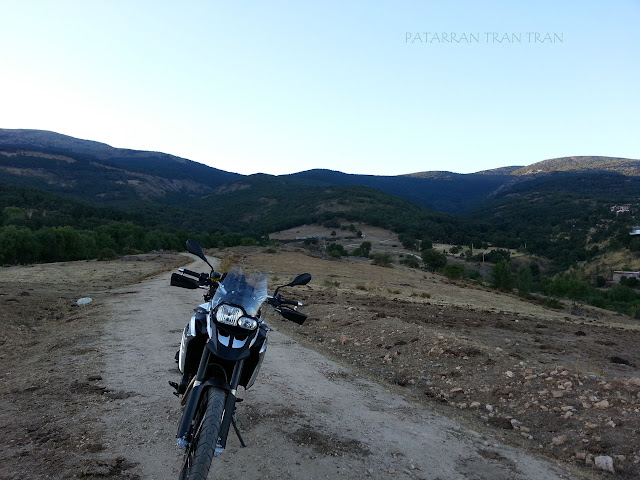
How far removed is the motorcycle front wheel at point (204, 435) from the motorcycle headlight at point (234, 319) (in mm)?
530

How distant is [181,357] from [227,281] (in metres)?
0.84

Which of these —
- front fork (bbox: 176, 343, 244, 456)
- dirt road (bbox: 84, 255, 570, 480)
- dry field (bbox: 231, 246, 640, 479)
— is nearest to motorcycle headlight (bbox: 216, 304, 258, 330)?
front fork (bbox: 176, 343, 244, 456)

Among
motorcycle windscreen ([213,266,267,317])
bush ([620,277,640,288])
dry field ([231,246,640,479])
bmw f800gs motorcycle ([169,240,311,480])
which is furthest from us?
bush ([620,277,640,288])

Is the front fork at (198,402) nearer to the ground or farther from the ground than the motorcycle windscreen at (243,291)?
nearer to the ground

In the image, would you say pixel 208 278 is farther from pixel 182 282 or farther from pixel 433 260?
pixel 433 260

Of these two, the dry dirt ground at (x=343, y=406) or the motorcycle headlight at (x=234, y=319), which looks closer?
the motorcycle headlight at (x=234, y=319)

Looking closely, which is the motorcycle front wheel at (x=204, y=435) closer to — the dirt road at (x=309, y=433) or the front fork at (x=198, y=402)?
→ the front fork at (x=198, y=402)

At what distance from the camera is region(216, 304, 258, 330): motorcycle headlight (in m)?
3.64

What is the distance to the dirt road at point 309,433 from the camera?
4250mm

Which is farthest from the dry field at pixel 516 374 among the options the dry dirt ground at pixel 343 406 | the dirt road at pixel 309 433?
the dirt road at pixel 309 433

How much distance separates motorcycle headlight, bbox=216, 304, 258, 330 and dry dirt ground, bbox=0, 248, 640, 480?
142 centimetres

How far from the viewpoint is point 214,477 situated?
388 cm

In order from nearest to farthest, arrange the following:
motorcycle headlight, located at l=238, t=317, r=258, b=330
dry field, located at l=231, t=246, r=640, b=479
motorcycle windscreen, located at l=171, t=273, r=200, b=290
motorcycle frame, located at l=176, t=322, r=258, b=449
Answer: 1. motorcycle frame, located at l=176, t=322, r=258, b=449
2. motorcycle headlight, located at l=238, t=317, r=258, b=330
3. motorcycle windscreen, located at l=171, t=273, r=200, b=290
4. dry field, located at l=231, t=246, r=640, b=479

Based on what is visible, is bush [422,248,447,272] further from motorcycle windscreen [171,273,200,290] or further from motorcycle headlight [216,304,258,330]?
motorcycle headlight [216,304,258,330]
